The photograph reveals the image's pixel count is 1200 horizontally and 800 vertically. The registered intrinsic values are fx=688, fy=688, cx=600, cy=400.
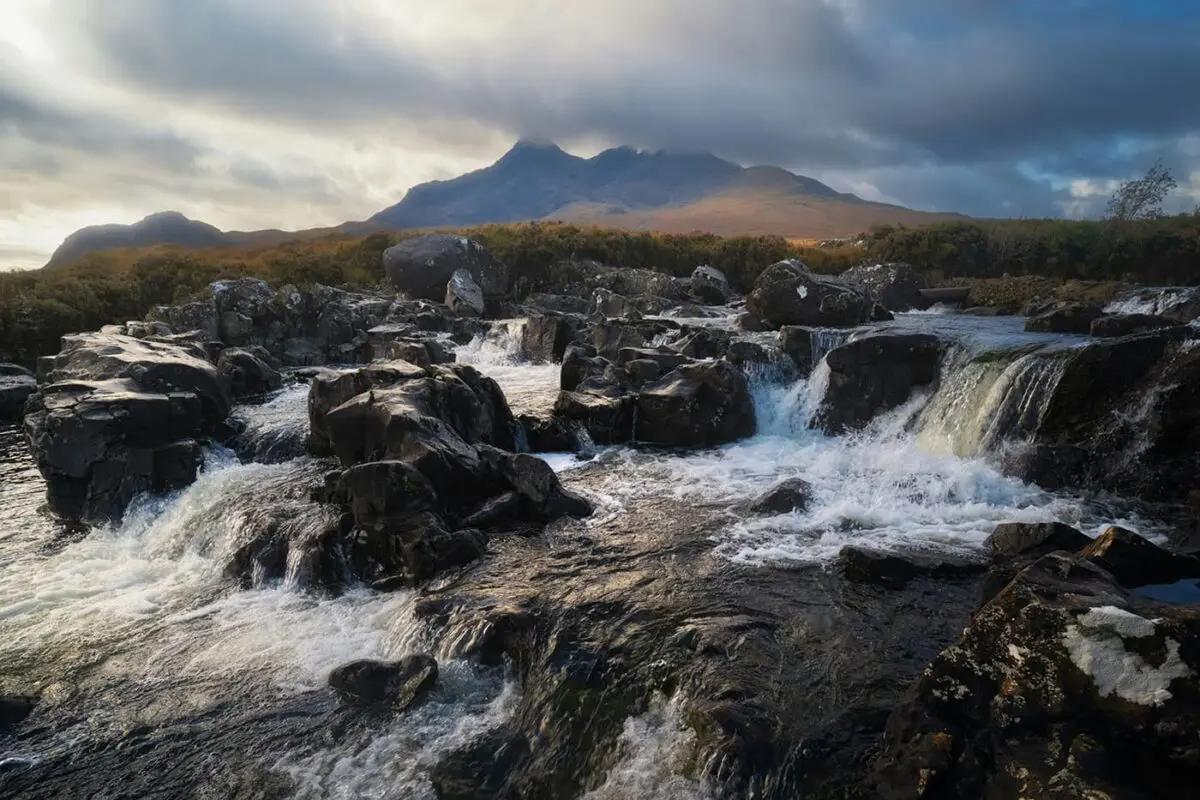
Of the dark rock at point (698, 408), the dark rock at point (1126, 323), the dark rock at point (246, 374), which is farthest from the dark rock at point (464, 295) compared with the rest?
the dark rock at point (1126, 323)

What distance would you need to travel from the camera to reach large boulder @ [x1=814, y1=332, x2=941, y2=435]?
17109 millimetres

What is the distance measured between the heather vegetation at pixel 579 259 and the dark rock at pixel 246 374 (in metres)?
12.9

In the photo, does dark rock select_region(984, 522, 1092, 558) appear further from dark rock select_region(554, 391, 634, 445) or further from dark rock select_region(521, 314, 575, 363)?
dark rock select_region(521, 314, 575, 363)

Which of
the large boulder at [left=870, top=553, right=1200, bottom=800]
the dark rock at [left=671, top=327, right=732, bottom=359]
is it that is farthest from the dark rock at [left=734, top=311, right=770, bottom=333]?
the large boulder at [left=870, top=553, right=1200, bottom=800]

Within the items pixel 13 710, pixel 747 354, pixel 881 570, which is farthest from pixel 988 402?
pixel 13 710

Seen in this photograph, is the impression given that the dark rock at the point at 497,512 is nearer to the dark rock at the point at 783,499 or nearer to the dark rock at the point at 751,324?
the dark rock at the point at 783,499

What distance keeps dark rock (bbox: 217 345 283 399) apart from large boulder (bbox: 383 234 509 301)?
635 inches

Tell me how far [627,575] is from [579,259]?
1485 inches

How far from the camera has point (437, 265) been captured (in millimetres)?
38969

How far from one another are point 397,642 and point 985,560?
8054 mm

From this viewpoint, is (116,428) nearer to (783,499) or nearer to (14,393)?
(14,393)

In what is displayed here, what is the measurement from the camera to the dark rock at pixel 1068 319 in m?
19.3

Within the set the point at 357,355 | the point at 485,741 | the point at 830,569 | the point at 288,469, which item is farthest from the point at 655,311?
the point at 485,741

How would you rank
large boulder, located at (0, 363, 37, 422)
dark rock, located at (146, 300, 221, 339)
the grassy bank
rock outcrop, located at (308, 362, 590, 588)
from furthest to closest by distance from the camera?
the grassy bank
dark rock, located at (146, 300, 221, 339)
large boulder, located at (0, 363, 37, 422)
rock outcrop, located at (308, 362, 590, 588)
